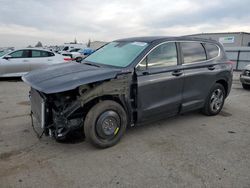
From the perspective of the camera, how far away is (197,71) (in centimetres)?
436

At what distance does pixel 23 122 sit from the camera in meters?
4.46

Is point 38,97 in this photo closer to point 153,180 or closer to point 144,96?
point 144,96

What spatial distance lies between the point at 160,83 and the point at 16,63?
8.00 meters

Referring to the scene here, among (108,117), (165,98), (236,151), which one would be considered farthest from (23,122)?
(236,151)

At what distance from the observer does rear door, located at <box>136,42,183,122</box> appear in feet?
11.8

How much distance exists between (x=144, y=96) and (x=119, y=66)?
0.64 metres

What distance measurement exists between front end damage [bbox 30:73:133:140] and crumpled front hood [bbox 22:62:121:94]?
0.40ft

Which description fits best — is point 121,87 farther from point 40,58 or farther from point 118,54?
point 40,58

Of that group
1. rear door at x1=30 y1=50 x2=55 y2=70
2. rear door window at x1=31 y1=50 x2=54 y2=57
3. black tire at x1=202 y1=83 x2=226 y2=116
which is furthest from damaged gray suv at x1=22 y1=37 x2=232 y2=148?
rear door window at x1=31 y1=50 x2=54 y2=57

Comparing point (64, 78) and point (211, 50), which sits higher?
point (211, 50)

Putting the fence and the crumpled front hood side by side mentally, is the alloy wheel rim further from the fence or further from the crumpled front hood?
the fence

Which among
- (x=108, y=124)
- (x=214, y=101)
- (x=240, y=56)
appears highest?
(x=240, y=56)

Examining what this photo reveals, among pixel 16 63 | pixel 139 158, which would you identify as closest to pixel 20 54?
pixel 16 63

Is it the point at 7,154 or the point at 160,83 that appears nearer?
the point at 7,154
